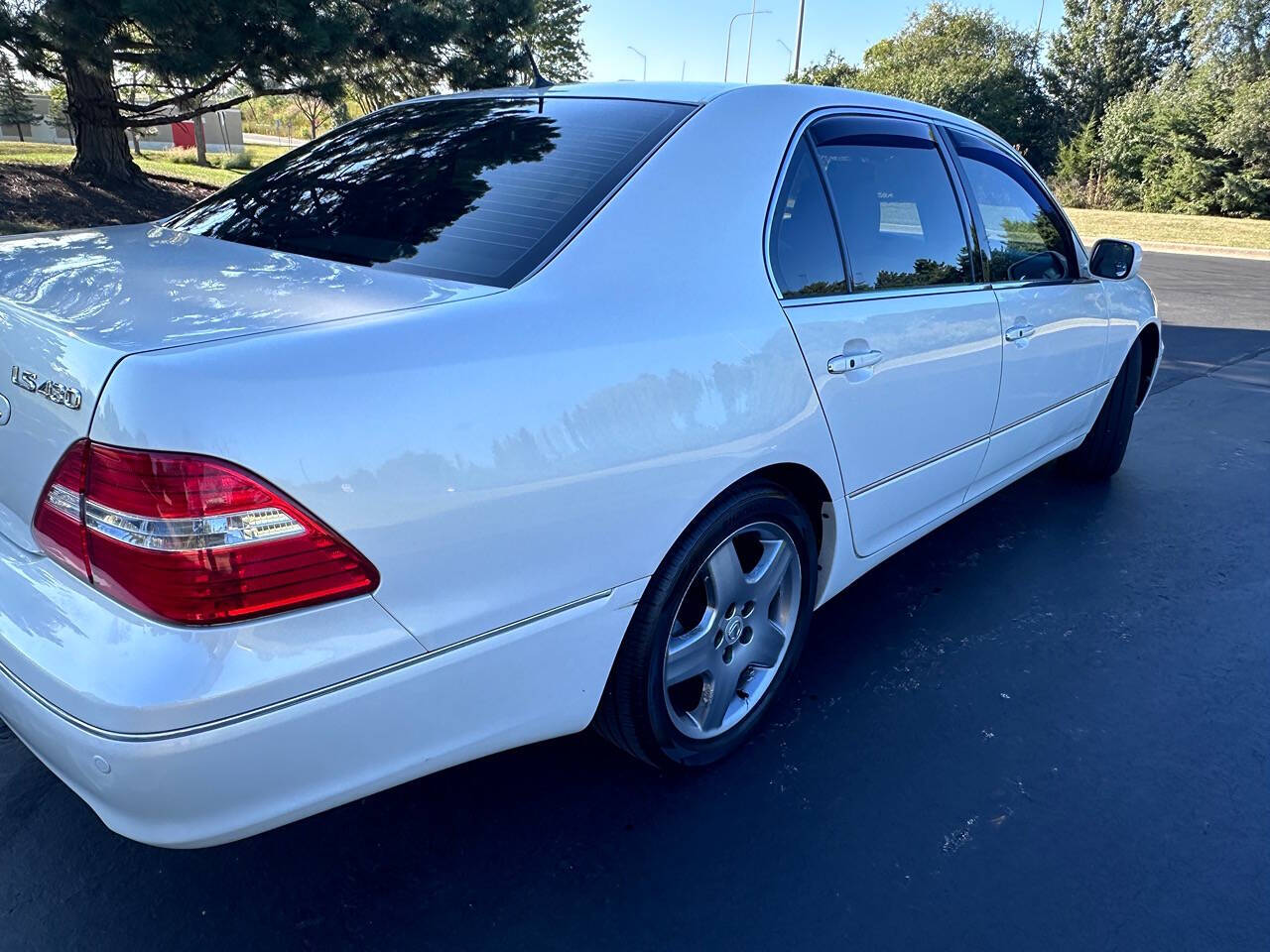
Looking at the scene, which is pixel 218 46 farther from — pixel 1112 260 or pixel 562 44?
pixel 562 44

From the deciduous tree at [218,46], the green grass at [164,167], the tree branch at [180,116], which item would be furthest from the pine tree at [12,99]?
the green grass at [164,167]

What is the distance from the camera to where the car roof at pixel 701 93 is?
2.46 meters

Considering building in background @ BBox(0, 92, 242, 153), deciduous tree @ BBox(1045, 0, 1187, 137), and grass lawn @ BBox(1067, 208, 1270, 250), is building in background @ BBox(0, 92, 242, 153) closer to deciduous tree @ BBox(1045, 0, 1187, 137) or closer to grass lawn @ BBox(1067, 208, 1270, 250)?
grass lawn @ BBox(1067, 208, 1270, 250)

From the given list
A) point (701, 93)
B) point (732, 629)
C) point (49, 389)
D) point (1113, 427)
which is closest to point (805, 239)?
point (701, 93)

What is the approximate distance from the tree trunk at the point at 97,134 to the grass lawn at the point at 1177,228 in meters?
17.7

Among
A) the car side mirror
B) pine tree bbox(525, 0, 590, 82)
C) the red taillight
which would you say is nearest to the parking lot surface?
the red taillight

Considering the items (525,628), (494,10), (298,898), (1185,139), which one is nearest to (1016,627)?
(525,628)

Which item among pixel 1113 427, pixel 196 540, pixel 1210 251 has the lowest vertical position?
pixel 1210 251

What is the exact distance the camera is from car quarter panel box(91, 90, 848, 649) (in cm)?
141

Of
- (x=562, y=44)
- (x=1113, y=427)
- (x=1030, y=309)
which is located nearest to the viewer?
(x=1030, y=309)

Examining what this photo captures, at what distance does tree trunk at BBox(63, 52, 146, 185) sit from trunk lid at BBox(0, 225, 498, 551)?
11.7 metres

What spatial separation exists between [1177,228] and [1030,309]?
2548 centimetres

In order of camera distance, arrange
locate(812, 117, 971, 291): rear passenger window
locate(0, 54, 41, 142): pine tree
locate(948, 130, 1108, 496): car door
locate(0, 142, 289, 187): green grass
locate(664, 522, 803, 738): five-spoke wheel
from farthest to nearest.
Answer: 1. locate(0, 142, 289, 187): green grass
2. locate(0, 54, 41, 142): pine tree
3. locate(948, 130, 1108, 496): car door
4. locate(812, 117, 971, 291): rear passenger window
5. locate(664, 522, 803, 738): five-spoke wheel

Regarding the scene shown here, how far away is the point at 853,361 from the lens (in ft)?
7.88
